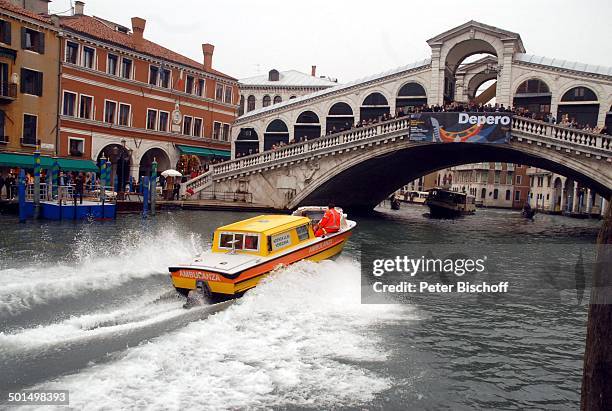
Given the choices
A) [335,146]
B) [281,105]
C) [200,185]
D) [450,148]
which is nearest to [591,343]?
[335,146]

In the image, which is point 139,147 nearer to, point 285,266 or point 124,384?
point 285,266

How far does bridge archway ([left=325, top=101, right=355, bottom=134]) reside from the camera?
40.7 m

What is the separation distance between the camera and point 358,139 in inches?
1275

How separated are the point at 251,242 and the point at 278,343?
4.10 m

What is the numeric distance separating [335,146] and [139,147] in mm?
15370

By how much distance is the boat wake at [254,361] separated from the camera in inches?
281

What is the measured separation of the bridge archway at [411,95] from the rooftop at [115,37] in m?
15.9

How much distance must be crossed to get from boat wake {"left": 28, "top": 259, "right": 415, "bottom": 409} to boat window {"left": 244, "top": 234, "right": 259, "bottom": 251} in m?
1.16

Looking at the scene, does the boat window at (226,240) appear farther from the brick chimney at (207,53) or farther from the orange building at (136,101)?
the brick chimney at (207,53)

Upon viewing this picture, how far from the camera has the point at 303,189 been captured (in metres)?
34.8

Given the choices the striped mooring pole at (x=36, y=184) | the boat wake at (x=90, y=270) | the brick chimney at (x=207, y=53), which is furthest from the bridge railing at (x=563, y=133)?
the brick chimney at (x=207, y=53)

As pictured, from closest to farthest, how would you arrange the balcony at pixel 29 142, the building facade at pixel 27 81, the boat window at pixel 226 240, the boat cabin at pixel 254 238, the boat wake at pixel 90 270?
the boat wake at pixel 90 270, the boat cabin at pixel 254 238, the boat window at pixel 226 240, the building facade at pixel 27 81, the balcony at pixel 29 142

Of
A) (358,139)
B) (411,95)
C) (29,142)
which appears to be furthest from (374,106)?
(29,142)

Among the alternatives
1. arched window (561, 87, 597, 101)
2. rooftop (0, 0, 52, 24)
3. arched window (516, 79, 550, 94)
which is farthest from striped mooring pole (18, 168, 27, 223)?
arched window (561, 87, 597, 101)
